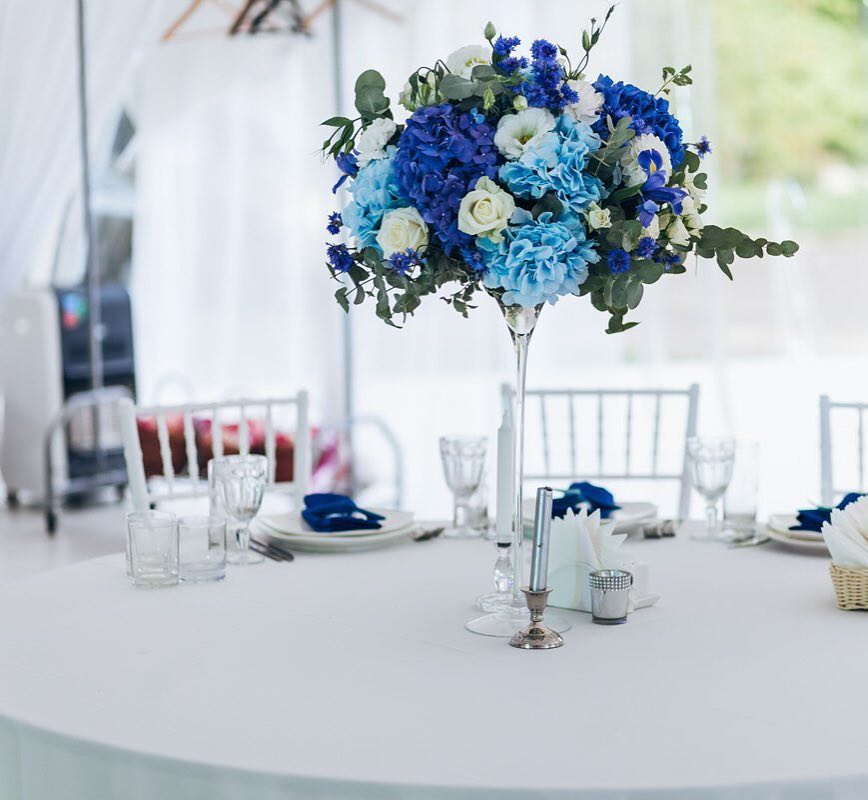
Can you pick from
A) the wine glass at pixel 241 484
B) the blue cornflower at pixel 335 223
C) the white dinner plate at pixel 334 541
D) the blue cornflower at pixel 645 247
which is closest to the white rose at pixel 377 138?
the blue cornflower at pixel 335 223

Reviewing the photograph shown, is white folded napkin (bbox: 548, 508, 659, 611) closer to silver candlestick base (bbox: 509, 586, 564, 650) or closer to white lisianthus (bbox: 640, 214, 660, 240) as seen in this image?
silver candlestick base (bbox: 509, 586, 564, 650)

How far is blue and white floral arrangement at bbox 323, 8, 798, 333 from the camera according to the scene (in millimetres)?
1407

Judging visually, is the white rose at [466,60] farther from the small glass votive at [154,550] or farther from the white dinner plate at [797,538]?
the white dinner plate at [797,538]

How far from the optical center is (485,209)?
4.57 feet

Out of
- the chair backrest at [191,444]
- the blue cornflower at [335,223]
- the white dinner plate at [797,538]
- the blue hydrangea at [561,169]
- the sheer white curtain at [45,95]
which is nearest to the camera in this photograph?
the blue hydrangea at [561,169]

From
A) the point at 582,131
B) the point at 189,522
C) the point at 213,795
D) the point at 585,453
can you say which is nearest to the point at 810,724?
the point at 213,795

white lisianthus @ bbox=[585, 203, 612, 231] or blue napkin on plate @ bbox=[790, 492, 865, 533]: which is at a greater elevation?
white lisianthus @ bbox=[585, 203, 612, 231]

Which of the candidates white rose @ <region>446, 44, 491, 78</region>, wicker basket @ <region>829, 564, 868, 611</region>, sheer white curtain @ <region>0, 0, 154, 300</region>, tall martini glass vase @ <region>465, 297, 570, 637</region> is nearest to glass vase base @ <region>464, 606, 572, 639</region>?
tall martini glass vase @ <region>465, 297, 570, 637</region>

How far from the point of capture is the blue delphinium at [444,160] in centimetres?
141

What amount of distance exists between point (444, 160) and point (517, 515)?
47 centimetres

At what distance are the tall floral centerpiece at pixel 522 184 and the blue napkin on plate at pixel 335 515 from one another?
0.53 meters

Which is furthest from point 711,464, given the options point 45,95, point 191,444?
point 45,95

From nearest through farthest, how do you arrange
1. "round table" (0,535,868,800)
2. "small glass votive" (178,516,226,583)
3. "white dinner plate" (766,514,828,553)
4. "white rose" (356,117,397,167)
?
1. "round table" (0,535,868,800)
2. "white rose" (356,117,397,167)
3. "small glass votive" (178,516,226,583)
4. "white dinner plate" (766,514,828,553)

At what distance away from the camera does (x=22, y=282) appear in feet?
16.2
